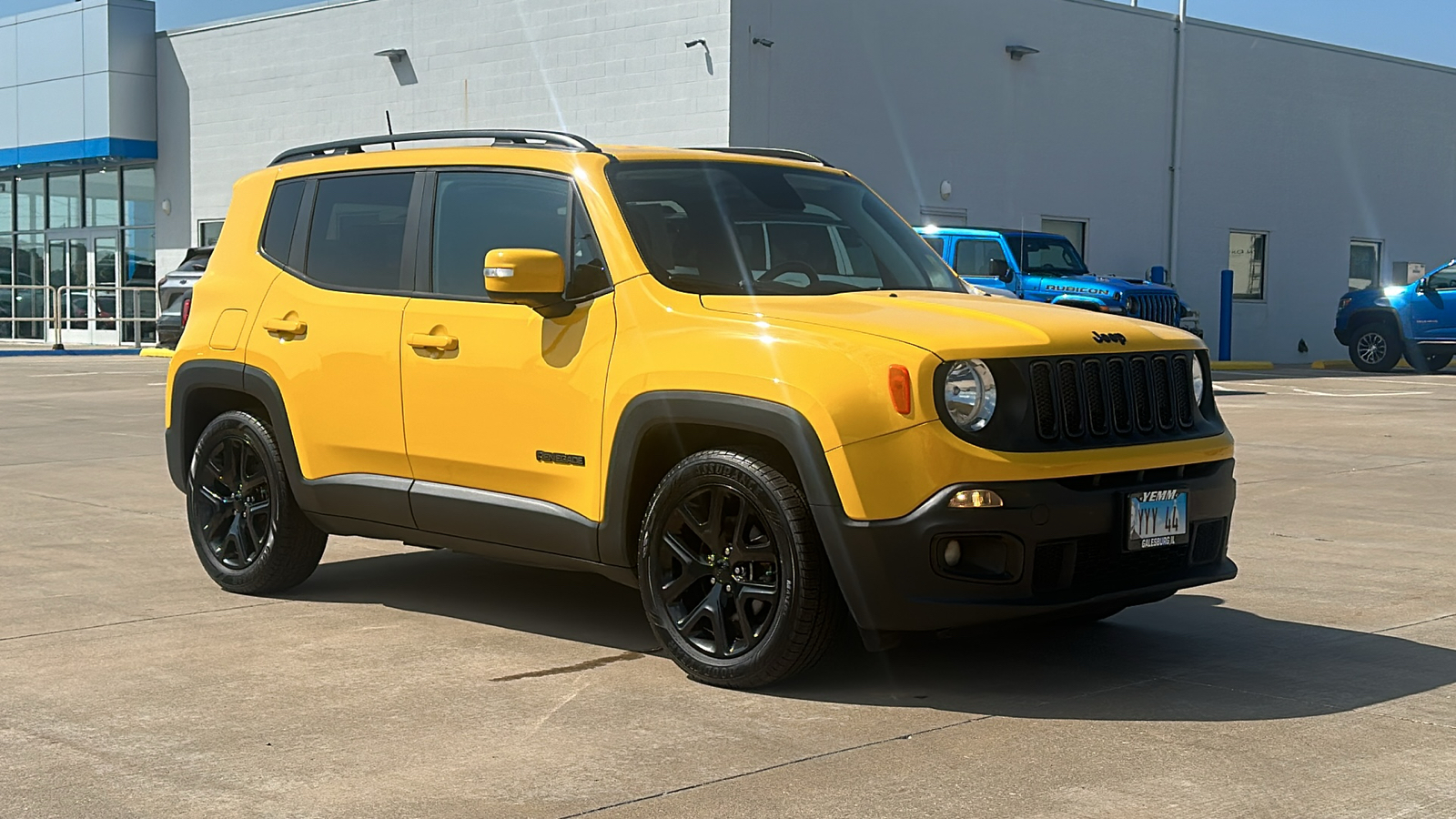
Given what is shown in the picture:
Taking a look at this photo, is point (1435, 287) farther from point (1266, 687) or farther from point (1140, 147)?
point (1266, 687)

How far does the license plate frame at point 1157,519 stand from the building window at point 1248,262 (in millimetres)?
27912

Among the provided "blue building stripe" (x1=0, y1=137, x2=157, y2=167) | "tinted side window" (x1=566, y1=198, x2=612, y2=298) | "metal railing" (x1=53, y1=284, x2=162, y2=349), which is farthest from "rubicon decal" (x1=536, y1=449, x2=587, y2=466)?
"blue building stripe" (x1=0, y1=137, x2=157, y2=167)

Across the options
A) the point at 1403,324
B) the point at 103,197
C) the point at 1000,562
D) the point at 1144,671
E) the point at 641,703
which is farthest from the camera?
the point at 103,197

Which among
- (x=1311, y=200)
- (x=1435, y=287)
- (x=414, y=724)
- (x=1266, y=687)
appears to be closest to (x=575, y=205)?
(x=414, y=724)

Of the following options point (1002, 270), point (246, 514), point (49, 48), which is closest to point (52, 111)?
point (49, 48)

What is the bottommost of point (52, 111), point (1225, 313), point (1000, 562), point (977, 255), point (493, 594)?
point (493, 594)

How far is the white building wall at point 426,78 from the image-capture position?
24.8 m

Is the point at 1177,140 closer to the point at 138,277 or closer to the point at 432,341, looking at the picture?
the point at 138,277

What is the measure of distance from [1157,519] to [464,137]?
131 inches

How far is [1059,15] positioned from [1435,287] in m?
7.64

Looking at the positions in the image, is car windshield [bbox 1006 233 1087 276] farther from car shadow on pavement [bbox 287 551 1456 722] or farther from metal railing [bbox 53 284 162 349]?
metal railing [bbox 53 284 162 349]

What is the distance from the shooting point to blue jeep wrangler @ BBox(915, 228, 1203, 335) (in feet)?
66.5

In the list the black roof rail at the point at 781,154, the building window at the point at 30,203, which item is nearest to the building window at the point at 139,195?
the building window at the point at 30,203

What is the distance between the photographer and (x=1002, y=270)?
20.5 m
